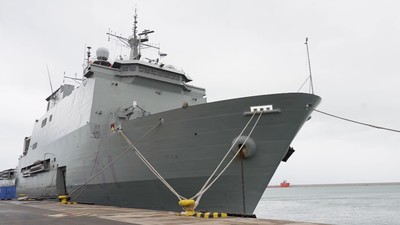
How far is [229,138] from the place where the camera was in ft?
29.9

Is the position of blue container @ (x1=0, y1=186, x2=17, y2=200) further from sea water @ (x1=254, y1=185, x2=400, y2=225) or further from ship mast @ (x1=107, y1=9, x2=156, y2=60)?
sea water @ (x1=254, y1=185, x2=400, y2=225)

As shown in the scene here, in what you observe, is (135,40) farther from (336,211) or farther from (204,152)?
(336,211)

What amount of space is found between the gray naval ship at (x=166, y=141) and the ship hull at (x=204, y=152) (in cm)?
3

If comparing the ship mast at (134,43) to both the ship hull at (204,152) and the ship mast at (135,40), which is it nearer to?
the ship mast at (135,40)

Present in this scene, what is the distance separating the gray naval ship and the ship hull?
3 centimetres

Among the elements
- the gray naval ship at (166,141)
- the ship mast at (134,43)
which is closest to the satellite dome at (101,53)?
the gray naval ship at (166,141)

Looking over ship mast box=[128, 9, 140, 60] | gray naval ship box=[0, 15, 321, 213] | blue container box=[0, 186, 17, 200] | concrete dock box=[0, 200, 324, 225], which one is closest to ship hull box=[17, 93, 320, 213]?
gray naval ship box=[0, 15, 321, 213]

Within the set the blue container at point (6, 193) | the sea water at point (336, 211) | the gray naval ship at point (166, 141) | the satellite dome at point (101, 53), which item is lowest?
the sea water at point (336, 211)

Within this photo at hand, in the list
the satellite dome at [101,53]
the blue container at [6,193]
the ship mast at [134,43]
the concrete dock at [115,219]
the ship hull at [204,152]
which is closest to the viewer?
the concrete dock at [115,219]

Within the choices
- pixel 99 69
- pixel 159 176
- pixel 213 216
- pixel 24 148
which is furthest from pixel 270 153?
pixel 24 148

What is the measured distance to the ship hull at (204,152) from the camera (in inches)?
350

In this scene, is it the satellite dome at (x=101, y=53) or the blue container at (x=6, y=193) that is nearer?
the satellite dome at (x=101, y=53)

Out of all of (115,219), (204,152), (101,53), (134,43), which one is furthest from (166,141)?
(134,43)

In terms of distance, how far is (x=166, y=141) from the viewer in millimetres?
9867
